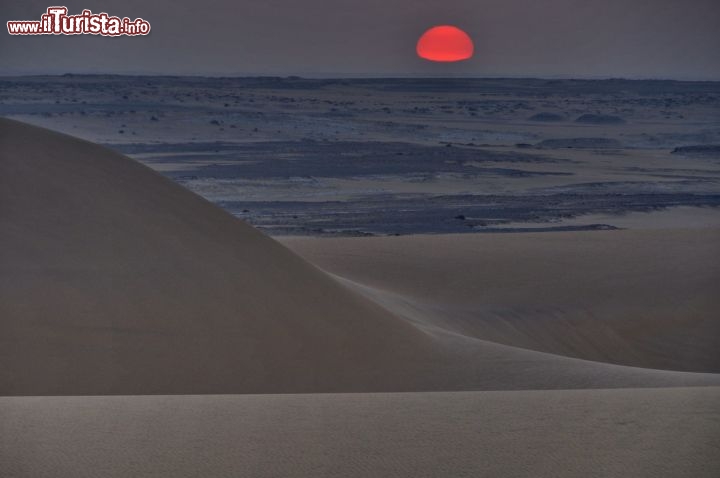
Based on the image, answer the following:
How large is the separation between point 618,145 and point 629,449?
3438 cm

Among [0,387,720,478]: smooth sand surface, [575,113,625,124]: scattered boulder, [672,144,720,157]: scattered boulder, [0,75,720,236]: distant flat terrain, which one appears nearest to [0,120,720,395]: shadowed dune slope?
[0,387,720,478]: smooth sand surface

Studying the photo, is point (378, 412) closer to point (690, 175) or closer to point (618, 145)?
point (690, 175)

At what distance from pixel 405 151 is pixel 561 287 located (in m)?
20.3

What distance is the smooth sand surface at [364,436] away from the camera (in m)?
3.46

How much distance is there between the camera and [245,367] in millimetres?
6621

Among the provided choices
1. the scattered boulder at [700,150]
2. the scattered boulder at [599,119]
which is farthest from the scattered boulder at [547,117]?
the scattered boulder at [700,150]

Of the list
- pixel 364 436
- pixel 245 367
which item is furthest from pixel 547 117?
pixel 364 436

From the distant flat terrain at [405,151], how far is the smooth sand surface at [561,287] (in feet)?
12.4

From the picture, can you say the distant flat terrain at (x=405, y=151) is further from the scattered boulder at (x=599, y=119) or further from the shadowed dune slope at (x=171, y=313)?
the shadowed dune slope at (x=171, y=313)

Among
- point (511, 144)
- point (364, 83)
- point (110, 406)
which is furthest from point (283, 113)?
point (110, 406)

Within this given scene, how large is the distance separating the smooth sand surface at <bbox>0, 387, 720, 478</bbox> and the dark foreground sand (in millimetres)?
13

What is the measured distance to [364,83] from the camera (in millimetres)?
74062

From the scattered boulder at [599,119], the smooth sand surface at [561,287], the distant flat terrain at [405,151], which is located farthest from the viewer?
the scattered boulder at [599,119]

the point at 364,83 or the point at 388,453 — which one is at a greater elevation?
the point at 364,83
